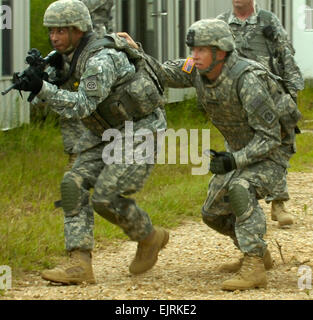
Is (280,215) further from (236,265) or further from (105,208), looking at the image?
(105,208)

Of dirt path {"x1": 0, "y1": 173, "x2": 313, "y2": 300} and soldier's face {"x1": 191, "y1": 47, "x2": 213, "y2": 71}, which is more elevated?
soldier's face {"x1": 191, "y1": 47, "x2": 213, "y2": 71}

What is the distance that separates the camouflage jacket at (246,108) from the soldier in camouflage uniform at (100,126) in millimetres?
351

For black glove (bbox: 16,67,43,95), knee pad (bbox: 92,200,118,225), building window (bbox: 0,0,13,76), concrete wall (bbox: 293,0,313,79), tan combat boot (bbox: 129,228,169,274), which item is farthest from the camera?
concrete wall (bbox: 293,0,313,79)

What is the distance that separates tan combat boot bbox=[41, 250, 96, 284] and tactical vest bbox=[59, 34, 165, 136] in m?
0.76

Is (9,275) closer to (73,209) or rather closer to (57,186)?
(73,209)

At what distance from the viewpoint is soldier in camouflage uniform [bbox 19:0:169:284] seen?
591 cm

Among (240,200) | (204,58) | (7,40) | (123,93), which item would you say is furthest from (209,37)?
(7,40)

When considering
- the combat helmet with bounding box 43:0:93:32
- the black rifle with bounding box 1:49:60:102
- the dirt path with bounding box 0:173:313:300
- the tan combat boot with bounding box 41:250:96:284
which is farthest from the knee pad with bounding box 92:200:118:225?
the combat helmet with bounding box 43:0:93:32

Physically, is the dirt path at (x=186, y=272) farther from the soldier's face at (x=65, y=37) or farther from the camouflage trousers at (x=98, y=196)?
the soldier's face at (x=65, y=37)

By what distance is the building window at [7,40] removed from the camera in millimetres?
10758

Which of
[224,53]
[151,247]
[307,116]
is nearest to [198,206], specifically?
[151,247]

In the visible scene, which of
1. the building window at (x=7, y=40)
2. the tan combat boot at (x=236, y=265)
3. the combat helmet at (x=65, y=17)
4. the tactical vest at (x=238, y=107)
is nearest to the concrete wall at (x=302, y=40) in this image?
the building window at (x=7, y=40)

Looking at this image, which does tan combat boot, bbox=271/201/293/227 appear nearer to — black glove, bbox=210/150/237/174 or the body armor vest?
the body armor vest

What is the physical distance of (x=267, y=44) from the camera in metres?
8.12
